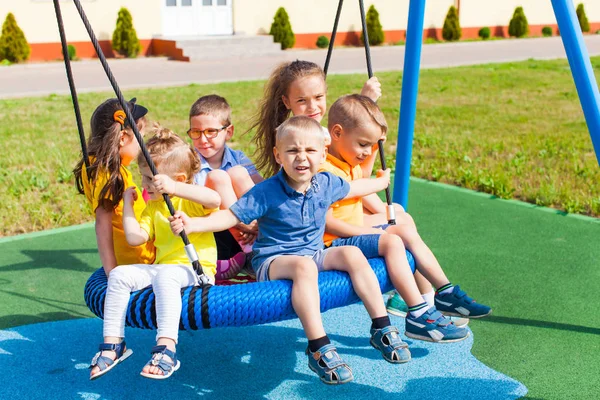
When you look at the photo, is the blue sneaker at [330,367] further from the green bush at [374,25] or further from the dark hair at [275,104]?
the green bush at [374,25]

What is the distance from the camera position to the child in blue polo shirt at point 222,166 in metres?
3.42

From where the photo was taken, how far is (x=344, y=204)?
340cm

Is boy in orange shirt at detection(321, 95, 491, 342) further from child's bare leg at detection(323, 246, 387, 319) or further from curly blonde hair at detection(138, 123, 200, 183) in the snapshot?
curly blonde hair at detection(138, 123, 200, 183)

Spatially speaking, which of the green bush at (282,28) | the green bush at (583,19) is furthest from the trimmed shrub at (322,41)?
the green bush at (583,19)

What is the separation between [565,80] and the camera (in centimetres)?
1399

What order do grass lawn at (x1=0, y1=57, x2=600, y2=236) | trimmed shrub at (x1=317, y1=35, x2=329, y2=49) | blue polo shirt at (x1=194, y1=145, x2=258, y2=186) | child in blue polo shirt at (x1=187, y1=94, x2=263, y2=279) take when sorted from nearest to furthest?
child in blue polo shirt at (x1=187, y1=94, x2=263, y2=279) < blue polo shirt at (x1=194, y1=145, x2=258, y2=186) < grass lawn at (x1=0, y1=57, x2=600, y2=236) < trimmed shrub at (x1=317, y1=35, x2=329, y2=49)

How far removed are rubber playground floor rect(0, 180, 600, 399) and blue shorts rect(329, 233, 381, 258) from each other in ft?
1.99

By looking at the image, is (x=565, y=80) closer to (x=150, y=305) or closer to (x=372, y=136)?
(x=372, y=136)

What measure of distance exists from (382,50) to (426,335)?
18.5m

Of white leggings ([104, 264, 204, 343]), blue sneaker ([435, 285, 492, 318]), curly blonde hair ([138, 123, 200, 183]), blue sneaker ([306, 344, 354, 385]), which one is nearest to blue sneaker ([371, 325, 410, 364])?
blue sneaker ([306, 344, 354, 385])

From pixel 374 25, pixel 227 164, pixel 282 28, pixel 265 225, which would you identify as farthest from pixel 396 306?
pixel 374 25

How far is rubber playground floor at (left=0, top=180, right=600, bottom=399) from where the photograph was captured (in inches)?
131

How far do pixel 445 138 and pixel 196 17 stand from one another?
12883 mm

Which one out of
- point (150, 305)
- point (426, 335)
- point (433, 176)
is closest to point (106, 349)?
point (150, 305)
